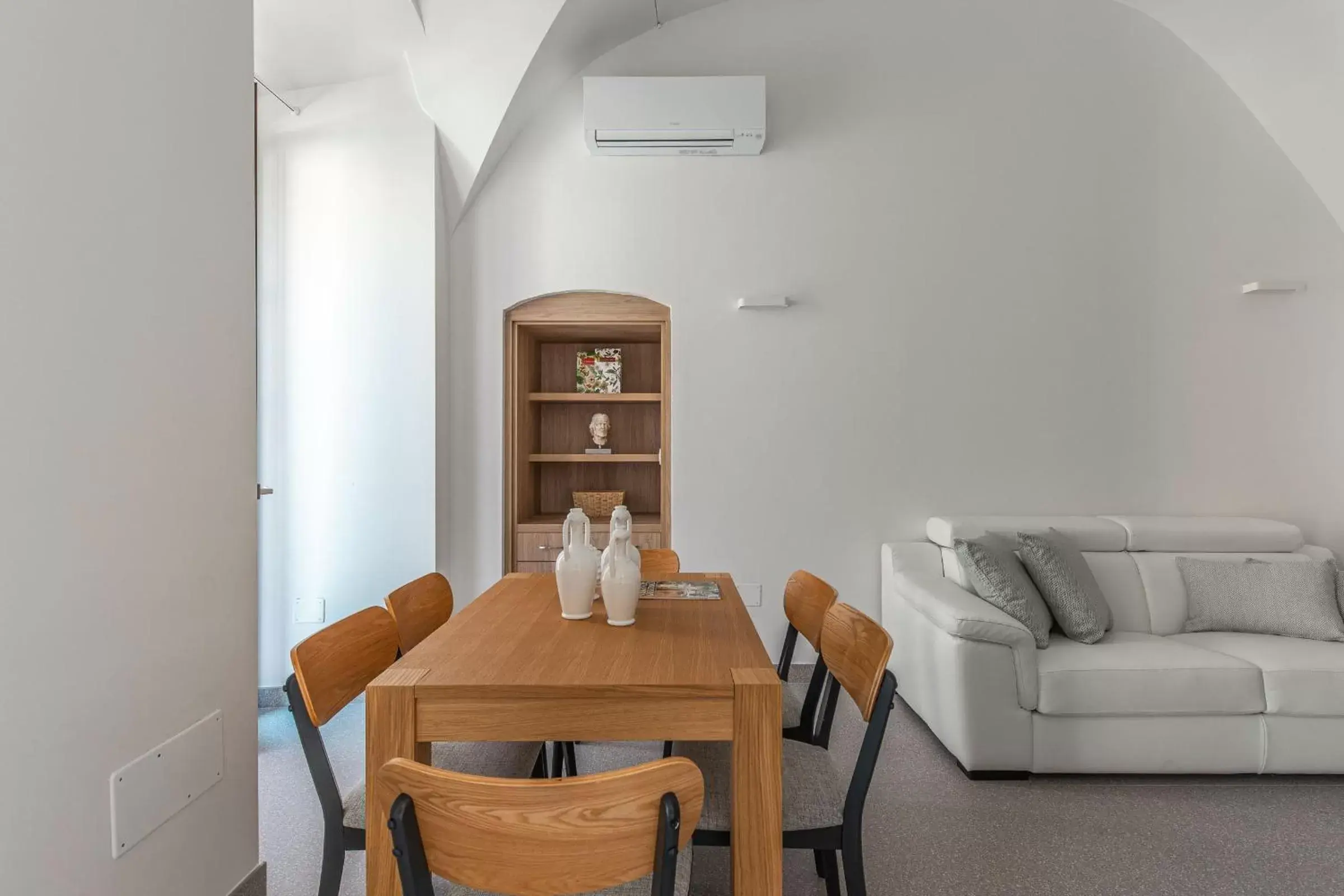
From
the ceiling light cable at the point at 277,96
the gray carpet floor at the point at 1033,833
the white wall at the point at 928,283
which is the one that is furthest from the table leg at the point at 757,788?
the ceiling light cable at the point at 277,96

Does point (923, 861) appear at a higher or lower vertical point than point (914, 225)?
lower

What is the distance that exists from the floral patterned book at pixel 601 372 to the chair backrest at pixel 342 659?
2287 mm

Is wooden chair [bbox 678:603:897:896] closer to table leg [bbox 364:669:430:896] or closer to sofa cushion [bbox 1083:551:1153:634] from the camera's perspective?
table leg [bbox 364:669:430:896]

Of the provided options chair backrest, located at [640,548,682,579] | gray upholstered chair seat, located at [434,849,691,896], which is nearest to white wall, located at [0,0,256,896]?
gray upholstered chair seat, located at [434,849,691,896]

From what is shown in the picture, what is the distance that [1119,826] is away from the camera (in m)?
2.27

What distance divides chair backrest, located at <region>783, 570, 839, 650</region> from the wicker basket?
171 centimetres

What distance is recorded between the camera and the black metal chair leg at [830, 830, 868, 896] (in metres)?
1.46

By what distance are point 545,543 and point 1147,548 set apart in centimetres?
292

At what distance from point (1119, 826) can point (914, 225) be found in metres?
2.77

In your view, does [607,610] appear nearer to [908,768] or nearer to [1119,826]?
[908,768]

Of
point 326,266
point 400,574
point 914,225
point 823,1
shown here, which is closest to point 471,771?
point 400,574

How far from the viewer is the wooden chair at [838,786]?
146 centimetres

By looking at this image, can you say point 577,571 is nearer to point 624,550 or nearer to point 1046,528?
point 624,550

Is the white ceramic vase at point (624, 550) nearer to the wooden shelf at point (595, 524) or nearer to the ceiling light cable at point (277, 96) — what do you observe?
the wooden shelf at point (595, 524)
